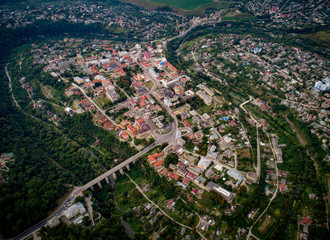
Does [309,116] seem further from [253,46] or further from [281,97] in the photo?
[253,46]

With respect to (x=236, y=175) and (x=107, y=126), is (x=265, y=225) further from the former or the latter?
(x=107, y=126)

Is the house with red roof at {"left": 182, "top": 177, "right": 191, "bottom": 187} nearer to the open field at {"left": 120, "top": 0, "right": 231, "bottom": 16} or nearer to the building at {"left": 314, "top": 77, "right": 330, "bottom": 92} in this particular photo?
the building at {"left": 314, "top": 77, "right": 330, "bottom": 92}

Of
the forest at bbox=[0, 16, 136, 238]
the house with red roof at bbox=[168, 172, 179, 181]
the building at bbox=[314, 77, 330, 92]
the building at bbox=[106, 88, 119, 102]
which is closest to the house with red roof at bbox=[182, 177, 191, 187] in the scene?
the house with red roof at bbox=[168, 172, 179, 181]

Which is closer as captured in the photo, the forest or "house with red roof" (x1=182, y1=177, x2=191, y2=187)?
the forest

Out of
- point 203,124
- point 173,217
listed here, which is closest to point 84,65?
point 203,124

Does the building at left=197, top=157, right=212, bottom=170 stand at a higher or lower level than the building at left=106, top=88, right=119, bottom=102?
lower

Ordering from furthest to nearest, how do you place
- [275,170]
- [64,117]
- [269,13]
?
1. [269,13]
2. [64,117]
3. [275,170]

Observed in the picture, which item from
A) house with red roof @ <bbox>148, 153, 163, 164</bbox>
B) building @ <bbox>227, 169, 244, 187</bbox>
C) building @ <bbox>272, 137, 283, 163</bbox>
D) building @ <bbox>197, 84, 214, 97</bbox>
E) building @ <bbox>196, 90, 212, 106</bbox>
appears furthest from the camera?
building @ <bbox>197, 84, 214, 97</bbox>
